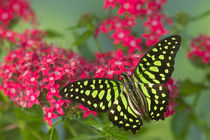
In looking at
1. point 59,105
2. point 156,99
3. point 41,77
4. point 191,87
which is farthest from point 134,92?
point 191,87

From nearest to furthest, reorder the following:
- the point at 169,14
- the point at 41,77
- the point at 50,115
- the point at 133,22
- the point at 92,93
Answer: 1. the point at 92,93
2. the point at 50,115
3. the point at 41,77
4. the point at 133,22
5. the point at 169,14

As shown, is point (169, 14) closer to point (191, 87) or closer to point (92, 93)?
point (191, 87)

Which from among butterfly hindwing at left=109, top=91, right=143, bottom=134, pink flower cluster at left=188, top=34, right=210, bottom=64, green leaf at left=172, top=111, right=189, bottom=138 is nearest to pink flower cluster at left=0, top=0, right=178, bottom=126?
butterfly hindwing at left=109, top=91, right=143, bottom=134

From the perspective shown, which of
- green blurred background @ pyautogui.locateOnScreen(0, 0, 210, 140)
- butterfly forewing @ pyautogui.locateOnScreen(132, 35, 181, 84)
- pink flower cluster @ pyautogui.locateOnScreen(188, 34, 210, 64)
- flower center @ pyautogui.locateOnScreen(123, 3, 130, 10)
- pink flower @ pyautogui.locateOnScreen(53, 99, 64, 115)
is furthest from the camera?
green blurred background @ pyautogui.locateOnScreen(0, 0, 210, 140)

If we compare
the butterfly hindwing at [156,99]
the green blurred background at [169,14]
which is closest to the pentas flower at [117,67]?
the butterfly hindwing at [156,99]

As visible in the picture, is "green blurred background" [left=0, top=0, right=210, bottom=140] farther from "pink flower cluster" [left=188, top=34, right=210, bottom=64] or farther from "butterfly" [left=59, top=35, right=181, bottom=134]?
"butterfly" [left=59, top=35, right=181, bottom=134]

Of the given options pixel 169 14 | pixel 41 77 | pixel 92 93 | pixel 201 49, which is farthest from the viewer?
pixel 169 14
